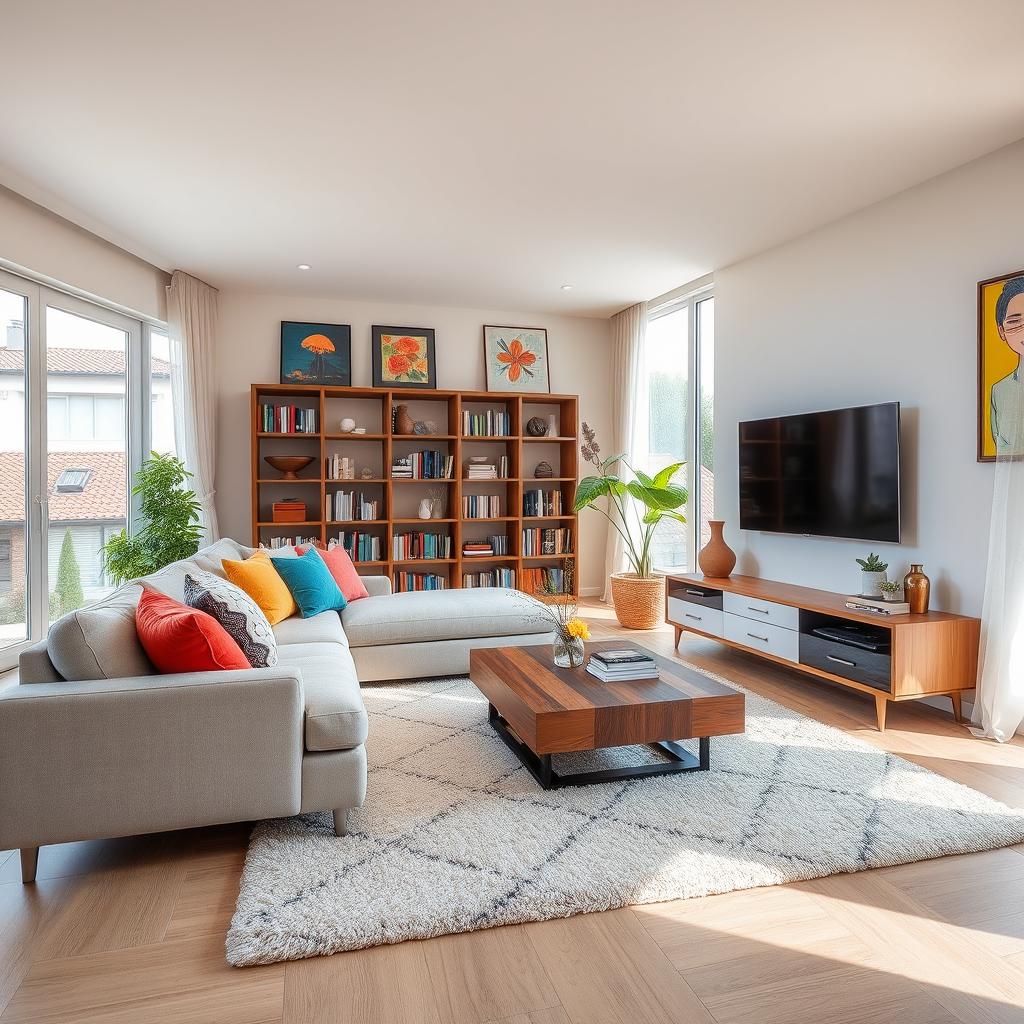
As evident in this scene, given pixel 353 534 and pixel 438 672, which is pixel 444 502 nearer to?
pixel 353 534

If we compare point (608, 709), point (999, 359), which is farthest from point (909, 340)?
point (608, 709)

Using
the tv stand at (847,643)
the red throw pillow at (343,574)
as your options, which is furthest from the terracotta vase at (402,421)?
the tv stand at (847,643)

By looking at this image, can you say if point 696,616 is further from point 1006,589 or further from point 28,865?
point 28,865

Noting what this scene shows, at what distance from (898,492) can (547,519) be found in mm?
3423

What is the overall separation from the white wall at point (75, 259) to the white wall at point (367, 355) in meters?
0.74

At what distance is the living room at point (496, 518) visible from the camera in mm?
1818

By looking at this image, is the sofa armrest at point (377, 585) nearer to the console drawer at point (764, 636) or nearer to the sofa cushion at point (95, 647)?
the console drawer at point (764, 636)

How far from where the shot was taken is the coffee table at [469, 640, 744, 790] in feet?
8.03

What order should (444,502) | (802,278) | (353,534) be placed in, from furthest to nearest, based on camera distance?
(444,502), (353,534), (802,278)

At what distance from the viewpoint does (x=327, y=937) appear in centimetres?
174

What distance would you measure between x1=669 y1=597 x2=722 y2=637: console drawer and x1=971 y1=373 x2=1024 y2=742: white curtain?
1.51 metres

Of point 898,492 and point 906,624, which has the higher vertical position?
point 898,492

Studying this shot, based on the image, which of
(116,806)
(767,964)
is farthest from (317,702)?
(767,964)

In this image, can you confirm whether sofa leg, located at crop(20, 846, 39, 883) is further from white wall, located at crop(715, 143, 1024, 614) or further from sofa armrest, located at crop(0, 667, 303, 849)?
white wall, located at crop(715, 143, 1024, 614)
